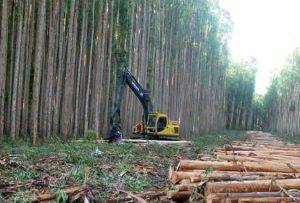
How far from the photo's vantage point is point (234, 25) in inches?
1619

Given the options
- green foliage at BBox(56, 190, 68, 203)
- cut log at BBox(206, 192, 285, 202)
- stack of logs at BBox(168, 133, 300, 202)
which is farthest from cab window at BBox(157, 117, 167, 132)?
cut log at BBox(206, 192, 285, 202)

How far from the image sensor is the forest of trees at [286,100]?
43.9 m

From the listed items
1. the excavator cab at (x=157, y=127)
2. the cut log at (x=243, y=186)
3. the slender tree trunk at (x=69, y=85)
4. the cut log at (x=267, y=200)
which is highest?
the slender tree trunk at (x=69, y=85)

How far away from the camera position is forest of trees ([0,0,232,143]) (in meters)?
15.0

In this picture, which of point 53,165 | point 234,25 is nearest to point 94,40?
point 53,165

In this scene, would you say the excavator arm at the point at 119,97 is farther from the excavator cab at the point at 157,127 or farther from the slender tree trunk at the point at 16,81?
the slender tree trunk at the point at 16,81

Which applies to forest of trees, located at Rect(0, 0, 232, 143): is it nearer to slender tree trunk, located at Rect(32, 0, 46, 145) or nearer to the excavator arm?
slender tree trunk, located at Rect(32, 0, 46, 145)

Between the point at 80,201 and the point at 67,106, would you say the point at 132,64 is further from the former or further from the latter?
the point at 80,201

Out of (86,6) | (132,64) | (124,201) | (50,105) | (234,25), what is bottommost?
(124,201)

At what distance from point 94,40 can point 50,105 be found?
14.0ft

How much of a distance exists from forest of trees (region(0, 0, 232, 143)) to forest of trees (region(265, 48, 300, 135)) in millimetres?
17894

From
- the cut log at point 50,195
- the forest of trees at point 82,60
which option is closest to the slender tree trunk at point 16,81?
the forest of trees at point 82,60

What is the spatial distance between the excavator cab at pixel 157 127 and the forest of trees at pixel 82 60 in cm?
178

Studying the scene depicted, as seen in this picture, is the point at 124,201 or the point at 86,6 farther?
the point at 86,6
